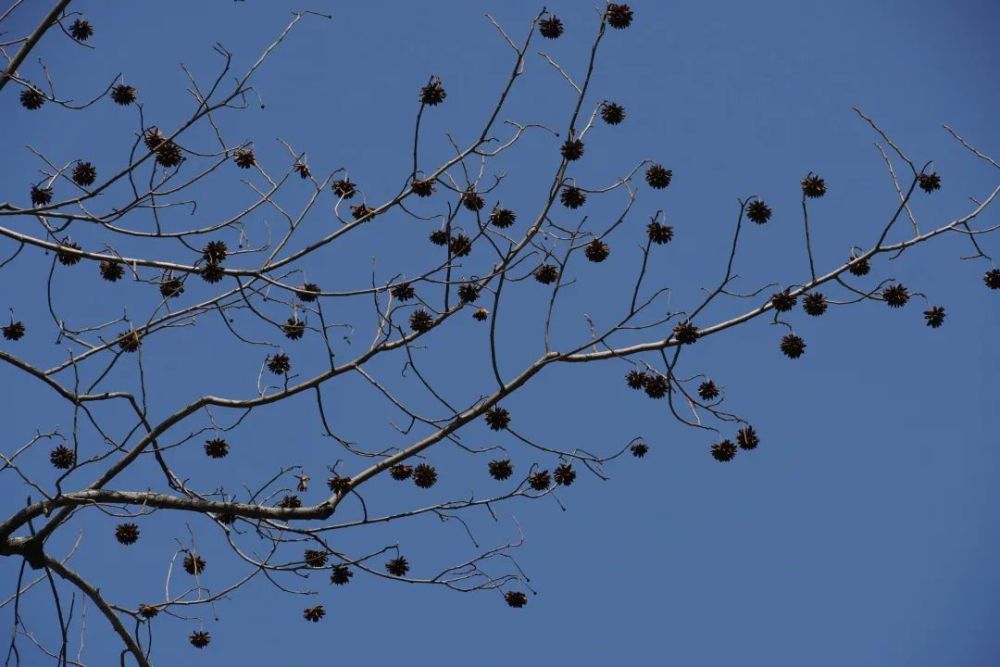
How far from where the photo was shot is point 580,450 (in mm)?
7023

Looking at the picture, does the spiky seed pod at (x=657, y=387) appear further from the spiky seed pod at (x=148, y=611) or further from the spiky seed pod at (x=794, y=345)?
the spiky seed pod at (x=148, y=611)

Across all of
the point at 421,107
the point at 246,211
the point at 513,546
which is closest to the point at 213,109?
the point at 246,211

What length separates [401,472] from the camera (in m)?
6.98

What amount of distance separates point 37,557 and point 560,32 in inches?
164

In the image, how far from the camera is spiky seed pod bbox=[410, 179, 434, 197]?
264 inches

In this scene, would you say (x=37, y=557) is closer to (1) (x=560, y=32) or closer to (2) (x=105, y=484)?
(2) (x=105, y=484)

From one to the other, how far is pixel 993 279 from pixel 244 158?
→ 456 cm

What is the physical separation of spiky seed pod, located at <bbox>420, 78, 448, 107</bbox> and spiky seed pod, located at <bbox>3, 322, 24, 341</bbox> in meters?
2.97

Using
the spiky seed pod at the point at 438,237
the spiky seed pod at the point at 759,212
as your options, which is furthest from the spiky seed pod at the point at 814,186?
the spiky seed pod at the point at 438,237

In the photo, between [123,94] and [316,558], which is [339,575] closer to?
[316,558]

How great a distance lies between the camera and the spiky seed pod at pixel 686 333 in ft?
20.8

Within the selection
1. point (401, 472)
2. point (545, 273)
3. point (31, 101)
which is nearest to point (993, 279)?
point (545, 273)

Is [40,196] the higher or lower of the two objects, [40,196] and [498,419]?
the higher

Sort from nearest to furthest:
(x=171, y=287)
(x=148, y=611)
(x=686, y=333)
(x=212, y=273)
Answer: (x=686, y=333) < (x=212, y=273) < (x=171, y=287) < (x=148, y=611)
